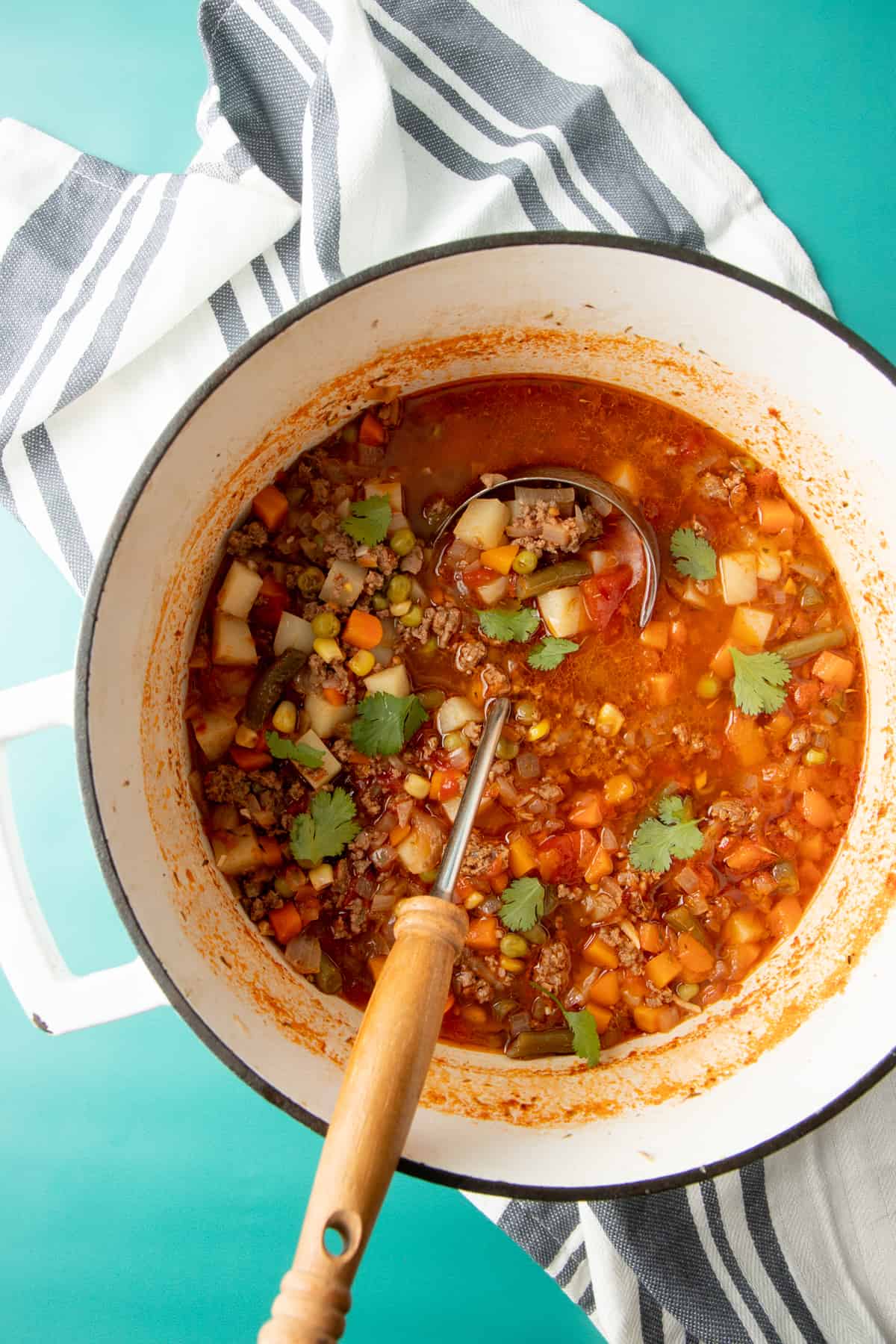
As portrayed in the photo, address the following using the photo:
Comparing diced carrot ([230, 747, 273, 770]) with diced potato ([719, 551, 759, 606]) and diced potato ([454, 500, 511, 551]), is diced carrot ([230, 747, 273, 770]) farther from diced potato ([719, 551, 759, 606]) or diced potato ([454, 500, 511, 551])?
diced potato ([719, 551, 759, 606])

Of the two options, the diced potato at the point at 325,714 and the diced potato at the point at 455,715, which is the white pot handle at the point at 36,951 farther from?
the diced potato at the point at 455,715

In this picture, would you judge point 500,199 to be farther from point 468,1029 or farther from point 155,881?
point 468,1029

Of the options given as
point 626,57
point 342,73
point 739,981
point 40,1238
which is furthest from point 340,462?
point 40,1238

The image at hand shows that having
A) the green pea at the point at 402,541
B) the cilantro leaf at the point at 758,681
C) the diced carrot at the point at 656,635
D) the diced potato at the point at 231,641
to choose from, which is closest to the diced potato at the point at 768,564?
the cilantro leaf at the point at 758,681

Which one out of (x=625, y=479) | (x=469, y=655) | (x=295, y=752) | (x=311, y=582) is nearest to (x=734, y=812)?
(x=469, y=655)

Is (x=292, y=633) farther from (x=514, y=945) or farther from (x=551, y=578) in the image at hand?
(x=514, y=945)
